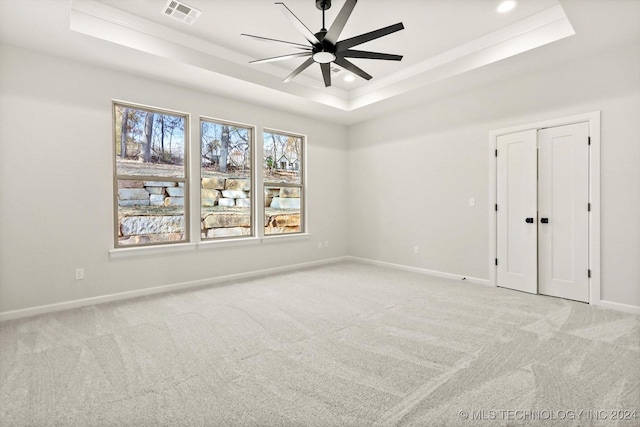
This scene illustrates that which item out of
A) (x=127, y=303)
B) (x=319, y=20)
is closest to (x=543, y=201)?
(x=319, y=20)

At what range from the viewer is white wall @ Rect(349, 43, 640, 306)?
3.39 meters

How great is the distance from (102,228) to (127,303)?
95cm

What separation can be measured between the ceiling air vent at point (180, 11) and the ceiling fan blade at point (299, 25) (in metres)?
1.28

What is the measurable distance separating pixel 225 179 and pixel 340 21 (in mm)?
3153

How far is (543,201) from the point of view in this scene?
13.1ft

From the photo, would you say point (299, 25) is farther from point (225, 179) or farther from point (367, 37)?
point (225, 179)

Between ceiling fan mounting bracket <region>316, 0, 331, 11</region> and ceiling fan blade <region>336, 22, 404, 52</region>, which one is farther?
ceiling fan mounting bracket <region>316, 0, 331, 11</region>

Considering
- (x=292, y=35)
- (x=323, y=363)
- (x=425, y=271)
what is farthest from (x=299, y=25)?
(x=425, y=271)

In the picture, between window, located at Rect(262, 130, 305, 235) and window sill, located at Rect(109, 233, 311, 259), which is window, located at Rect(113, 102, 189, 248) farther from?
window, located at Rect(262, 130, 305, 235)

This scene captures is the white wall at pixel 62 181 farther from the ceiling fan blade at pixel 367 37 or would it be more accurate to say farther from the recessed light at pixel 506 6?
the recessed light at pixel 506 6

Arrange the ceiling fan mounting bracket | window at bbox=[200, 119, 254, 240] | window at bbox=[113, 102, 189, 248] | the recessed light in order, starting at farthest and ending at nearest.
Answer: window at bbox=[200, 119, 254, 240] < window at bbox=[113, 102, 189, 248] < the recessed light < the ceiling fan mounting bracket

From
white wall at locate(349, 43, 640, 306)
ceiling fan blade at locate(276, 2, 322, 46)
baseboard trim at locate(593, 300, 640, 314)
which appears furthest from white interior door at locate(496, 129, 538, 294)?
ceiling fan blade at locate(276, 2, 322, 46)

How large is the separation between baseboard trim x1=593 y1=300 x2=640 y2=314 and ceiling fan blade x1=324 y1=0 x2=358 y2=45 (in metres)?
4.01

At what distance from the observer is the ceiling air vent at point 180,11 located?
10.2 feet
